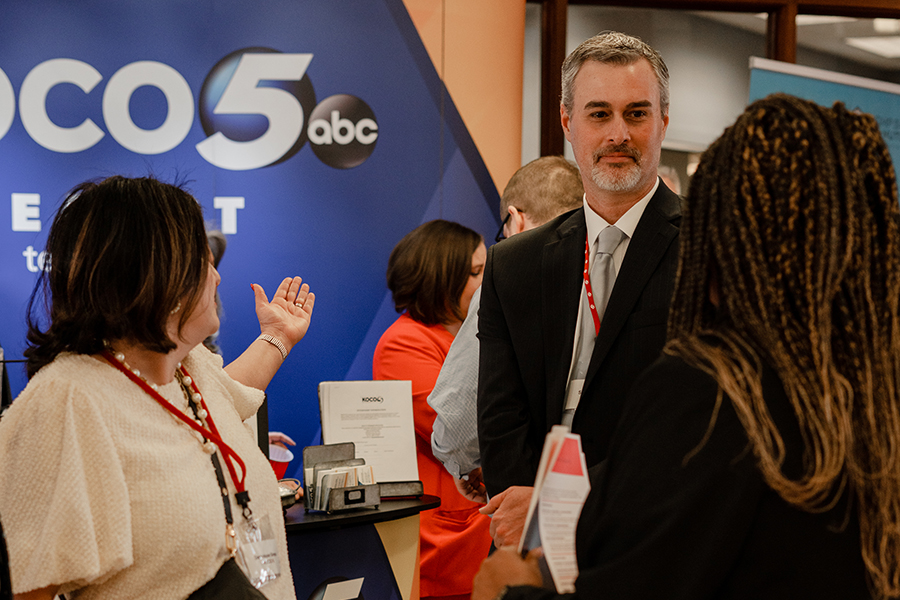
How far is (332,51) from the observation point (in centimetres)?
442

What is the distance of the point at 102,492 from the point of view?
1.34 meters

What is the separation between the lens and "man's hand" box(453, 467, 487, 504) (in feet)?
7.81

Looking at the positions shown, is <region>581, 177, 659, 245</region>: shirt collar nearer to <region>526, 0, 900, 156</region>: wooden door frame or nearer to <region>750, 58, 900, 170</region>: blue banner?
<region>750, 58, 900, 170</region>: blue banner

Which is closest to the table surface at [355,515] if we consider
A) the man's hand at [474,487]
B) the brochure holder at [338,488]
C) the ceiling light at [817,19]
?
the brochure holder at [338,488]

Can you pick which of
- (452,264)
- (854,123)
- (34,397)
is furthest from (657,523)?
(452,264)

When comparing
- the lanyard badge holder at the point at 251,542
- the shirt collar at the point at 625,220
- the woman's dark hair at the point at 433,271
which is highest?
the shirt collar at the point at 625,220

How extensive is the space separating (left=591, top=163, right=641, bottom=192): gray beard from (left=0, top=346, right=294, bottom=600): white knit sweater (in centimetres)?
104

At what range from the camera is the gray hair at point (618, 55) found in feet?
6.00

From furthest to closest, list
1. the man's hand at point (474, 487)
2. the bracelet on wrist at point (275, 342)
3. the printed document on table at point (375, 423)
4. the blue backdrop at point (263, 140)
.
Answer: the blue backdrop at point (263, 140) < the printed document on table at point (375, 423) < the man's hand at point (474, 487) < the bracelet on wrist at point (275, 342)

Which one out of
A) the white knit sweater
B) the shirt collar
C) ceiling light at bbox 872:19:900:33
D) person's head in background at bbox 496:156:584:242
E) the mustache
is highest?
ceiling light at bbox 872:19:900:33

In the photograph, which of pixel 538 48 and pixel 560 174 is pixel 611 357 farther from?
pixel 538 48

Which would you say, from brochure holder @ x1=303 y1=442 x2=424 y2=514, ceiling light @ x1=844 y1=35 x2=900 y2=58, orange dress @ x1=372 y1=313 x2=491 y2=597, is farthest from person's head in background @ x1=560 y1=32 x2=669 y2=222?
ceiling light @ x1=844 y1=35 x2=900 y2=58

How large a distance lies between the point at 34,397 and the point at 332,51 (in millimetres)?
3431

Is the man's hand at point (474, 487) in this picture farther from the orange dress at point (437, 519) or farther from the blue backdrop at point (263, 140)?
the blue backdrop at point (263, 140)
